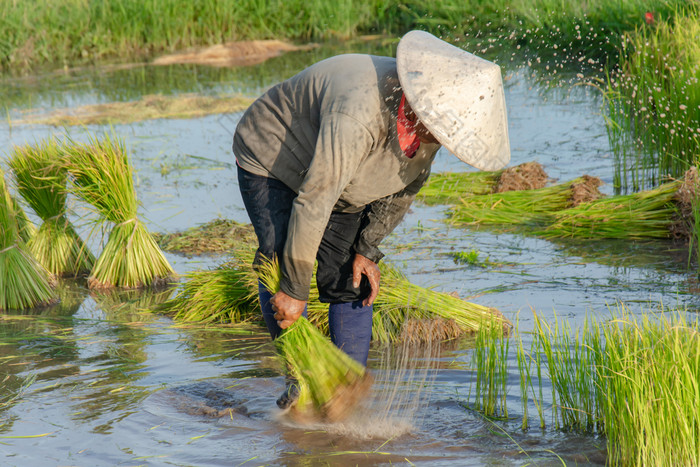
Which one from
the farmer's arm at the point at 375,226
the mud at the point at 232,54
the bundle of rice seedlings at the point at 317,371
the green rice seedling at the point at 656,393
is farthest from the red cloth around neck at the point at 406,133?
the mud at the point at 232,54

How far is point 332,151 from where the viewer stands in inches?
105

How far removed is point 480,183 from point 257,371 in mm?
3524

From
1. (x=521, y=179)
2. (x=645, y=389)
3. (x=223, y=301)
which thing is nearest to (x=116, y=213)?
(x=223, y=301)

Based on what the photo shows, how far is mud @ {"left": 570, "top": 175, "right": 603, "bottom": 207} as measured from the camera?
20.0ft

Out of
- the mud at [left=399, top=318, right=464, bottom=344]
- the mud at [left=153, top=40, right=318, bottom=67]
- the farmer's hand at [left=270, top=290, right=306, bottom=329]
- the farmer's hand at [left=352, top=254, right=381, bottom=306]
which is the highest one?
the mud at [left=153, top=40, right=318, bottom=67]

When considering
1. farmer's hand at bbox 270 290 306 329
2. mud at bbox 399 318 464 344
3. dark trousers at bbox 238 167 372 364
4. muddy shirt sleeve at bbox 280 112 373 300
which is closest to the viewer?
muddy shirt sleeve at bbox 280 112 373 300

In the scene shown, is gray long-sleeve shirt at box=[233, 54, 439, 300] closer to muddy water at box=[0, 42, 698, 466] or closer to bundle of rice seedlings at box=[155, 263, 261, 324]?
muddy water at box=[0, 42, 698, 466]

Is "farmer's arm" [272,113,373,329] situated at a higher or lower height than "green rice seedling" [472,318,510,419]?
higher

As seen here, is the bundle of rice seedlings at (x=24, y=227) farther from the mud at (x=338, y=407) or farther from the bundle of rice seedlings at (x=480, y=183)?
the bundle of rice seedlings at (x=480, y=183)

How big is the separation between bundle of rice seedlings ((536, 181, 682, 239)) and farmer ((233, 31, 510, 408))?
9.47ft

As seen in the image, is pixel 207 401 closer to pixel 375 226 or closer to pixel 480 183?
pixel 375 226

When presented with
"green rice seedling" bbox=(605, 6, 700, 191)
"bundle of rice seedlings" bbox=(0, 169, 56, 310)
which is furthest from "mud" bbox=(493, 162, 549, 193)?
"bundle of rice seedlings" bbox=(0, 169, 56, 310)

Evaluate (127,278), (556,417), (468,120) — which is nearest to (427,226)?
(127,278)

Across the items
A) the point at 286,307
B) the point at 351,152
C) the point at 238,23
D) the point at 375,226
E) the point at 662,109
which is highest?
the point at 238,23
